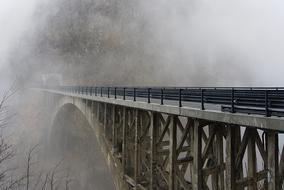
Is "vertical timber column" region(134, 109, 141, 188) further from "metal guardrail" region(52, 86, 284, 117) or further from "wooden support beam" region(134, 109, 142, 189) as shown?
"metal guardrail" region(52, 86, 284, 117)

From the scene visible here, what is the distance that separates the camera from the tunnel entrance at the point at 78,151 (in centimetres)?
4247

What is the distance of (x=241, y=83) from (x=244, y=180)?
68.5m

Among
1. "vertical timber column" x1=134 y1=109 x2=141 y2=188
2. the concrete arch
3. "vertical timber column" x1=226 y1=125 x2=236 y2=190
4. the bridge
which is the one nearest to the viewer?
the bridge

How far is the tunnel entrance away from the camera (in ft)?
139

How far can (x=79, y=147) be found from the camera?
4972 centimetres

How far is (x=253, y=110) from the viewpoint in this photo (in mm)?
7062

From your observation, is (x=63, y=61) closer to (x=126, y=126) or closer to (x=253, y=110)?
(x=126, y=126)

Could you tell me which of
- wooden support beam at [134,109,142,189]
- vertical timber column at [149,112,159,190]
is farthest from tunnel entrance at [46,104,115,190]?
vertical timber column at [149,112,159,190]

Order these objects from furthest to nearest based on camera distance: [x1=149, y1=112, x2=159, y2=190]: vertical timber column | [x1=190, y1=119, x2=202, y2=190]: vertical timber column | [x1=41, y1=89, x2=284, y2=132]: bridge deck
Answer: [x1=149, y1=112, x2=159, y2=190]: vertical timber column
[x1=190, y1=119, x2=202, y2=190]: vertical timber column
[x1=41, y1=89, x2=284, y2=132]: bridge deck

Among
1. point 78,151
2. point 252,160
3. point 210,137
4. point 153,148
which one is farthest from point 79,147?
point 252,160

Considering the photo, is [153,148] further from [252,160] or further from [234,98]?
[252,160]

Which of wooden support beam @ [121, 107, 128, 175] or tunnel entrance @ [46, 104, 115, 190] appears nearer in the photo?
wooden support beam @ [121, 107, 128, 175]

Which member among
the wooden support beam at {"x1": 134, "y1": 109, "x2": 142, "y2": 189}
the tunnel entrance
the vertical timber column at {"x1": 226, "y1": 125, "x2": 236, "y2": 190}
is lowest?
the tunnel entrance

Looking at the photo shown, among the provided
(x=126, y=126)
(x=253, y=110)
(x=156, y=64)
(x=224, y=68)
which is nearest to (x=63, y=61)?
(x=156, y=64)
